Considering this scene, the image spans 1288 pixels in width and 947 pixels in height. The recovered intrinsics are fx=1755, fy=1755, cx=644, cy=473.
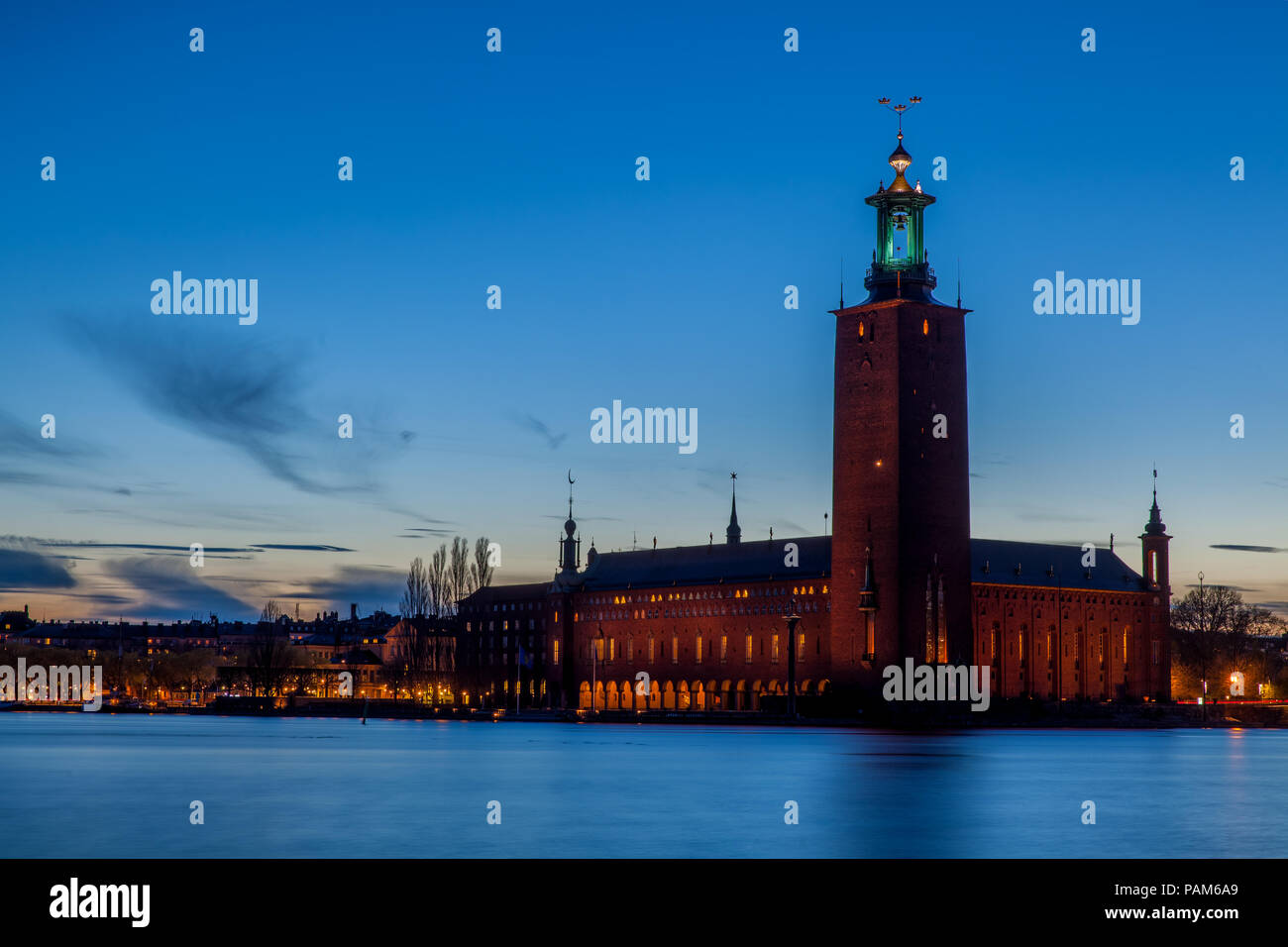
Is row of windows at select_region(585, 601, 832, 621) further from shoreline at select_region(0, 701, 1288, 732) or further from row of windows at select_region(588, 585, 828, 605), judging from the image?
shoreline at select_region(0, 701, 1288, 732)

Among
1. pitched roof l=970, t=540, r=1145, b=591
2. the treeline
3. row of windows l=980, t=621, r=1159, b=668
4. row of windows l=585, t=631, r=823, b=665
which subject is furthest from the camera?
the treeline

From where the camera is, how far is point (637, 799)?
97.5 feet

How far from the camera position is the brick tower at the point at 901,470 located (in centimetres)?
7888

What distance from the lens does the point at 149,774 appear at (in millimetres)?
36594

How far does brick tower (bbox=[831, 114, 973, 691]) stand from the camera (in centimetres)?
7888

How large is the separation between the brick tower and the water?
79.1ft

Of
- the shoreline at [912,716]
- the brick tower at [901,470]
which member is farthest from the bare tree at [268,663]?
the brick tower at [901,470]

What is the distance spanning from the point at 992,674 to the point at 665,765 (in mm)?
52239

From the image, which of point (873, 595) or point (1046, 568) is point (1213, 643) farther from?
point (873, 595)

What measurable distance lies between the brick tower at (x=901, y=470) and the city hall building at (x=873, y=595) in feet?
0.28

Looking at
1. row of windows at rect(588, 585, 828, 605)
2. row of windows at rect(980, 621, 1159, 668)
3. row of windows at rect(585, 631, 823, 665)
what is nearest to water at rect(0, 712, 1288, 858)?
row of windows at rect(980, 621, 1159, 668)

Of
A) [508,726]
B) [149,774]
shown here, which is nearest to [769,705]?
[508,726]

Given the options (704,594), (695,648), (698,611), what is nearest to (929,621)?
(704,594)

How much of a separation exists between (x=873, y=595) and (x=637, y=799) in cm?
5094
